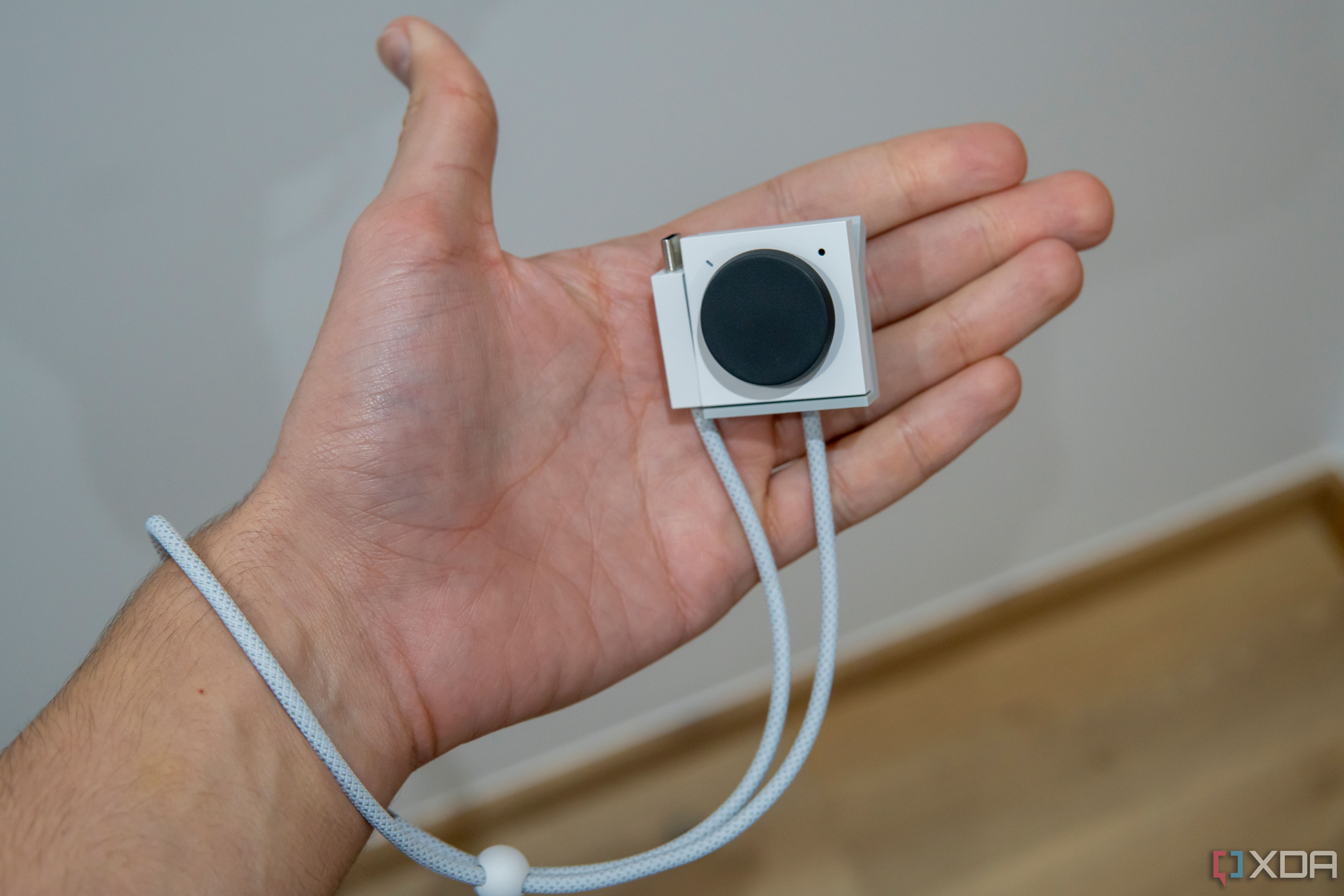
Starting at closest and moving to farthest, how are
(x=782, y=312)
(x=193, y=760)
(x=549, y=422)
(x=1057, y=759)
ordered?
(x=193, y=760)
(x=782, y=312)
(x=549, y=422)
(x=1057, y=759)

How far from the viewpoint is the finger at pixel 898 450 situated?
1004mm

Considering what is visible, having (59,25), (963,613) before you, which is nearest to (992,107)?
(963,613)

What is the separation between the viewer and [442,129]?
86 cm

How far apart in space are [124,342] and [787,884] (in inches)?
46.8

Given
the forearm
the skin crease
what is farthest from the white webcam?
the forearm

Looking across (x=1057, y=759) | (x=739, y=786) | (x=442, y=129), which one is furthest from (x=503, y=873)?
(x=1057, y=759)

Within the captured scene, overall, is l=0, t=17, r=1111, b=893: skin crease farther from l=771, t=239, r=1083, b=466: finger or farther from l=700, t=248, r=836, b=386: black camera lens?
l=700, t=248, r=836, b=386: black camera lens

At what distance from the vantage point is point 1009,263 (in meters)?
1.03

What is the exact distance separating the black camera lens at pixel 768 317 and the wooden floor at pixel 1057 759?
887 mm

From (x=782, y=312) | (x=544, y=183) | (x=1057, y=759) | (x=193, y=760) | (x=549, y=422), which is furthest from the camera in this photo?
(x=1057, y=759)

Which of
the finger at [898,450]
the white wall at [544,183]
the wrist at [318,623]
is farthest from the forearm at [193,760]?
the finger at [898,450]

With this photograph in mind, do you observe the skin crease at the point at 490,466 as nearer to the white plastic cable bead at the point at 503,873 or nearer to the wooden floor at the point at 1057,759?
the white plastic cable bead at the point at 503,873

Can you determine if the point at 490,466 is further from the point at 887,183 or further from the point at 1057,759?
the point at 1057,759

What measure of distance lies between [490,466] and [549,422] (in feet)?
0.28
